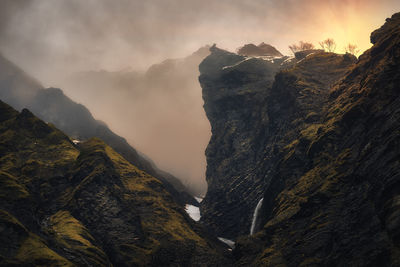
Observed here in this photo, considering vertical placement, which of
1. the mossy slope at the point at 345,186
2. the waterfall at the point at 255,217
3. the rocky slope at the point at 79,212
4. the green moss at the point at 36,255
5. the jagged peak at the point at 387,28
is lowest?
the green moss at the point at 36,255

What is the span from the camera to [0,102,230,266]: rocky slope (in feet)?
347

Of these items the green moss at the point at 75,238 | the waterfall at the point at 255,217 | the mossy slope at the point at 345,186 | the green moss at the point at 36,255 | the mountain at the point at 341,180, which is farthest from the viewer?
the waterfall at the point at 255,217

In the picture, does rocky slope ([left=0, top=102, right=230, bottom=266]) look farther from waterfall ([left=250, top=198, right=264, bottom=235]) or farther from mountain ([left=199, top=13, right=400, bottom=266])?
mountain ([left=199, top=13, right=400, bottom=266])

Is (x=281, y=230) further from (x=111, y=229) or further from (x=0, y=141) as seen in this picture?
(x=0, y=141)

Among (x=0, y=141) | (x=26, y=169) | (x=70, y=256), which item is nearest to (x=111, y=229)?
(x=70, y=256)

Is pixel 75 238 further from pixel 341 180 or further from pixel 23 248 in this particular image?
pixel 341 180

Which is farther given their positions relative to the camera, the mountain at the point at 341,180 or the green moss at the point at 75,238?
the green moss at the point at 75,238

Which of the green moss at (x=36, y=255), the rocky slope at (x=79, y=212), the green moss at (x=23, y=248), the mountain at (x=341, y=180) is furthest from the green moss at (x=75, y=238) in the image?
the mountain at (x=341, y=180)

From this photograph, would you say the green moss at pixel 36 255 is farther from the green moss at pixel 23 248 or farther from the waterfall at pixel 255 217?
the waterfall at pixel 255 217

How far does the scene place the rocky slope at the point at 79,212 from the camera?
347ft

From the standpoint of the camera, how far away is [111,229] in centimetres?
13862

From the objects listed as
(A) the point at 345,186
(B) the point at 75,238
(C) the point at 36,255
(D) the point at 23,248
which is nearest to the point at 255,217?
(A) the point at 345,186

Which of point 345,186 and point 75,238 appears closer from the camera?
point 345,186

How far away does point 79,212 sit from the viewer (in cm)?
14338
